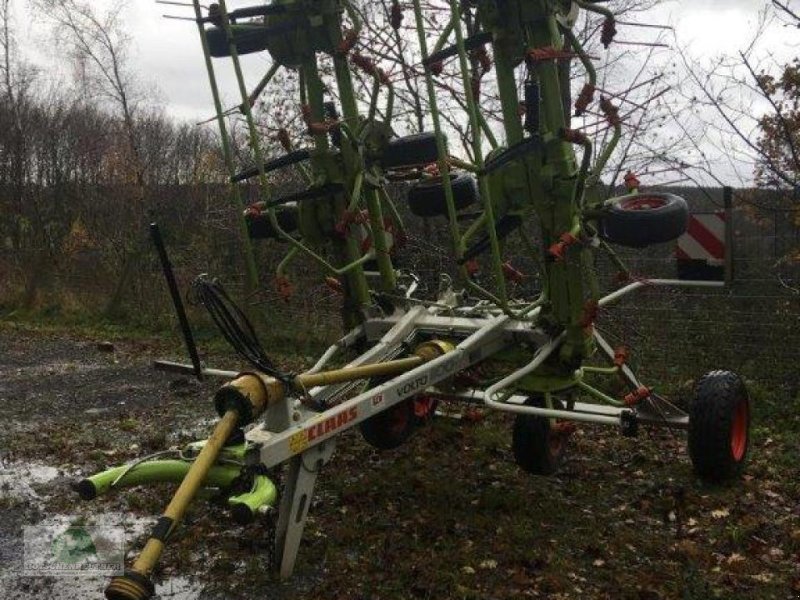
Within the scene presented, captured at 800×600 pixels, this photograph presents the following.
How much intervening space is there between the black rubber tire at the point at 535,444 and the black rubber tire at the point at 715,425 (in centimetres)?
97

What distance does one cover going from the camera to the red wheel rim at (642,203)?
4930 millimetres

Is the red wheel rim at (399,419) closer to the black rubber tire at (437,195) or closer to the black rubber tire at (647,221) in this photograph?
the black rubber tire at (437,195)

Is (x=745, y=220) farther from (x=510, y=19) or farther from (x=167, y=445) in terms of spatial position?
(x=167, y=445)

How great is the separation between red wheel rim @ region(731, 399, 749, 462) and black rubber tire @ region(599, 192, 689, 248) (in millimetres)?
1142

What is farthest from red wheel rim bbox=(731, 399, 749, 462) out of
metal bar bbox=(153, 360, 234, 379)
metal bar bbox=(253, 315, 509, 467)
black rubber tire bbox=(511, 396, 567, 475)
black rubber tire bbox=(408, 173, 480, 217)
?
metal bar bbox=(153, 360, 234, 379)

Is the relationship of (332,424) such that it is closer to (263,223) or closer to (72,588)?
(72,588)

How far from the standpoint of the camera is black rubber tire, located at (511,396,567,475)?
545 centimetres

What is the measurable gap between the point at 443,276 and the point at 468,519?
6.91ft

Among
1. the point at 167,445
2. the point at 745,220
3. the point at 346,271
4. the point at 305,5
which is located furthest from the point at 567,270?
the point at 745,220

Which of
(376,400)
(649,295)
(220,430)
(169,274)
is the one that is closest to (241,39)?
(169,274)

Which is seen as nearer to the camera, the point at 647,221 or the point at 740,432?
the point at 647,221

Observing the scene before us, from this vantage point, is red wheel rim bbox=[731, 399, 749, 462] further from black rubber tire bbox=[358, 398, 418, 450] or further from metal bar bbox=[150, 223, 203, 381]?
metal bar bbox=[150, 223, 203, 381]

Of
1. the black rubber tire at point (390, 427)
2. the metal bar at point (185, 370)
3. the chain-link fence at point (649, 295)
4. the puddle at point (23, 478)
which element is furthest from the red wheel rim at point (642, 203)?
the puddle at point (23, 478)

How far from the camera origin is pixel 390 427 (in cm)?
614
